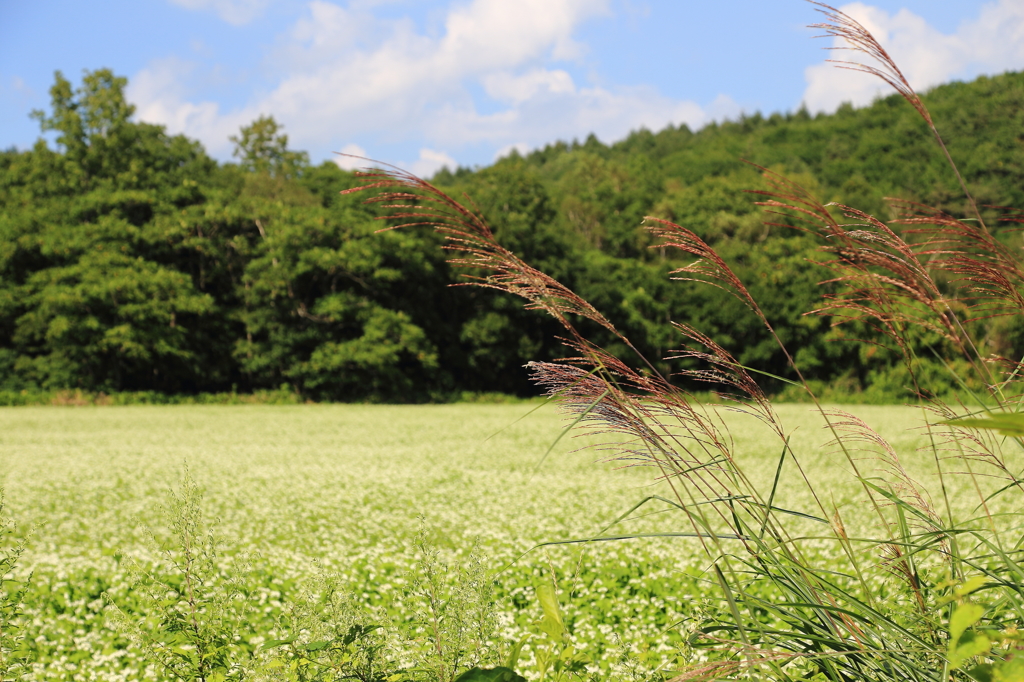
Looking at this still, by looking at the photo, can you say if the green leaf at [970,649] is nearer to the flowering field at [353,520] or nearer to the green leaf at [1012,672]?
the green leaf at [1012,672]

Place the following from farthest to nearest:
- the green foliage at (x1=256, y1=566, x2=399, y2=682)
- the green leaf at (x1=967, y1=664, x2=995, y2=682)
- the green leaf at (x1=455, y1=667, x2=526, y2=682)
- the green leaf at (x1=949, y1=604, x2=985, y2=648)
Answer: the green foliage at (x1=256, y1=566, x2=399, y2=682)
the green leaf at (x1=455, y1=667, x2=526, y2=682)
the green leaf at (x1=967, y1=664, x2=995, y2=682)
the green leaf at (x1=949, y1=604, x2=985, y2=648)

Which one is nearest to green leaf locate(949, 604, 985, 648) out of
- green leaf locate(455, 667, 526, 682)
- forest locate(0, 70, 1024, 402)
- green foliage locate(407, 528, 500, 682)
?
green leaf locate(455, 667, 526, 682)

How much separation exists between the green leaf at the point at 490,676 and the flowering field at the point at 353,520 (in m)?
0.32

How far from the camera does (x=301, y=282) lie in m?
33.1

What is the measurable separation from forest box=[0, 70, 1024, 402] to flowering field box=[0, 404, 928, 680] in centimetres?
984

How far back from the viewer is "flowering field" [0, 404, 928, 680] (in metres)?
4.89

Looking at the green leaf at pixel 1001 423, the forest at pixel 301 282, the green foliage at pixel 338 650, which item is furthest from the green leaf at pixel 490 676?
the forest at pixel 301 282

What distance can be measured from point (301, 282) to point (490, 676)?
32.7 meters

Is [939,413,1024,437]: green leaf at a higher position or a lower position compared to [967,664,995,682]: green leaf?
higher

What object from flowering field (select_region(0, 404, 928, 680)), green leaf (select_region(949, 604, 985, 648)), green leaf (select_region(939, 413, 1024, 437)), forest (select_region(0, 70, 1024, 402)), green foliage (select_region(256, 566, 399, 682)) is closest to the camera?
green leaf (select_region(939, 413, 1024, 437))

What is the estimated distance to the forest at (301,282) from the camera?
3058cm

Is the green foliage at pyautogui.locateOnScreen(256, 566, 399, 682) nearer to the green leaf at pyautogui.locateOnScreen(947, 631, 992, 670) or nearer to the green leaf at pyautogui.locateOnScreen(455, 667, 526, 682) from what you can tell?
the green leaf at pyautogui.locateOnScreen(455, 667, 526, 682)

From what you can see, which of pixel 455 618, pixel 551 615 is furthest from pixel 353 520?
pixel 551 615

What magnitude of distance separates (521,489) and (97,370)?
86.4 feet
